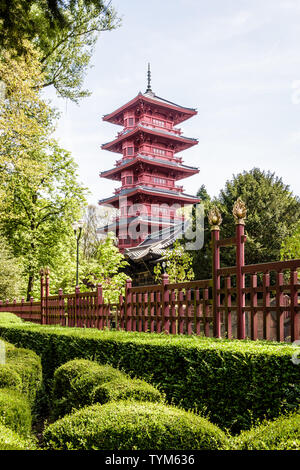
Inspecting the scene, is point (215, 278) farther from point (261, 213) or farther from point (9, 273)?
point (261, 213)

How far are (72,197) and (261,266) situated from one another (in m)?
17.0

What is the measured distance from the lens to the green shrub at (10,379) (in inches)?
243

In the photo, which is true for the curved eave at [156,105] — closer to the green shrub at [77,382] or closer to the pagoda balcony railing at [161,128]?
the pagoda balcony railing at [161,128]

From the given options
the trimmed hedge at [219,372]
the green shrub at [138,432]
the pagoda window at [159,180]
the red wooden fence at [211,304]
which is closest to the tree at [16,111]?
the red wooden fence at [211,304]

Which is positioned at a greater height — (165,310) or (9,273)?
(9,273)

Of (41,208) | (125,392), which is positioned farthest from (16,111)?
(125,392)

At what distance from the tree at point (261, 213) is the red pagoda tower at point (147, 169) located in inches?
392

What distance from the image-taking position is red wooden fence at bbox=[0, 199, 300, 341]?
5184 mm

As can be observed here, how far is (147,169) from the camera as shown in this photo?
33.9 metres

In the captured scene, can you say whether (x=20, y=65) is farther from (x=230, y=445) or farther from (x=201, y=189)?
(x=201, y=189)

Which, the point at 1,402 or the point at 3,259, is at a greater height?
the point at 3,259

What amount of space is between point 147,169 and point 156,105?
5193mm

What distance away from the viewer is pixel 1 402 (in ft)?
16.0
